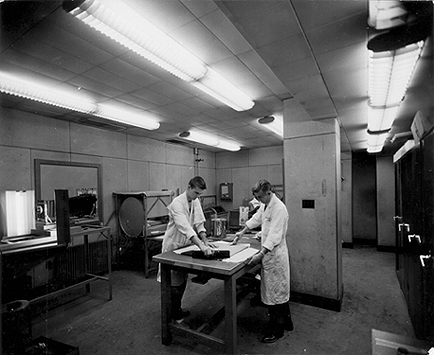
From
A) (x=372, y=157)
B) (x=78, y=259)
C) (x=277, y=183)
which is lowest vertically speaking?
(x=78, y=259)

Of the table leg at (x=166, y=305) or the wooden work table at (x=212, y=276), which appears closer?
the wooden work table at (x=212, y=276)

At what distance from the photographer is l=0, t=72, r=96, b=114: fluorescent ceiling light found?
2.85 metres

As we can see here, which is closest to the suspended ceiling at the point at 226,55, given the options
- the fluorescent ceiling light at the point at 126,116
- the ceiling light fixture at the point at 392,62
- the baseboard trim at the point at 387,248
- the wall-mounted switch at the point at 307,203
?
the ceiling light fixture at the point at 392,62

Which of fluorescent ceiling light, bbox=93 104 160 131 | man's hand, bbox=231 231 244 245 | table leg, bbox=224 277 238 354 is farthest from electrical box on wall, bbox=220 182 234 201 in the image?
table leg, bbox=224 277 238 354

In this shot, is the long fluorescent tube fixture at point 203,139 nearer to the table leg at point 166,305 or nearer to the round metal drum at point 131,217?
the round metal drum at point 131,217

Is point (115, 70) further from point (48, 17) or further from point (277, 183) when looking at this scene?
point (277, 183)

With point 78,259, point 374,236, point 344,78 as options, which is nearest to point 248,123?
point 344,78

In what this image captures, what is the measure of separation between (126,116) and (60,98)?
1.10 meters

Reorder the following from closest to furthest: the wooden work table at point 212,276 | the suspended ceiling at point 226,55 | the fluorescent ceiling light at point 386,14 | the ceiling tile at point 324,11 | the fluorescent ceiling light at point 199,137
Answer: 1. the fluorescent ceiling light at point 386,14
2. the ceiling tile at point 324,11
3. the suspended ceiling at point 226,55
4. the wooden work table at point 212,276
5. the fluorescent ceiling light at point 199,137

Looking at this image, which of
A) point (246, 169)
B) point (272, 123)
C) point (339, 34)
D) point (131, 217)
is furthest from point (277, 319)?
point (246, 169)

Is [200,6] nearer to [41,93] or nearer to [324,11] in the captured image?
[324,11]

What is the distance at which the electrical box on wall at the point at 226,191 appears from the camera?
28.1ft

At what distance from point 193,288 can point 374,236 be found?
588 cm

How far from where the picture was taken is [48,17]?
6.39ft
